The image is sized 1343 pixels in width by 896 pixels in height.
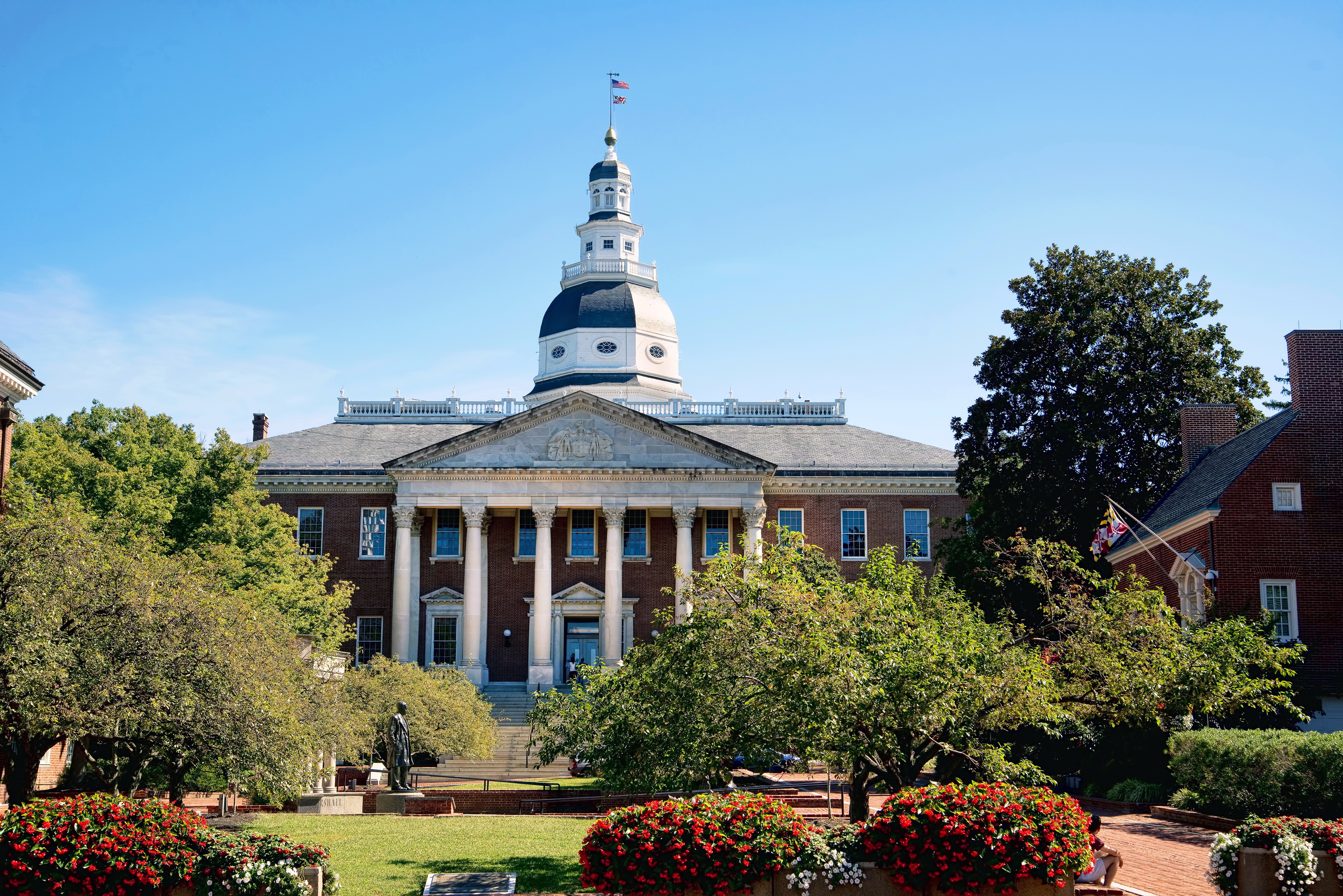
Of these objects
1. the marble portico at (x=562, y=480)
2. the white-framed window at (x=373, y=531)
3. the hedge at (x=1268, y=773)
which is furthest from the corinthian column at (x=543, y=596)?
the hedge at (x=1268, y=773)

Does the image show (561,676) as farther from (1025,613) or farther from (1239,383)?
(1239,383)

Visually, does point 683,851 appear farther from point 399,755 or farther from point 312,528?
point 312,528

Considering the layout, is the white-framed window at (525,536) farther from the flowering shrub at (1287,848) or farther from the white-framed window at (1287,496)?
the flowering shrub at (1287,848)

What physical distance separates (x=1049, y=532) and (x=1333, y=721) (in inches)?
457

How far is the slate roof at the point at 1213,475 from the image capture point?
118ft

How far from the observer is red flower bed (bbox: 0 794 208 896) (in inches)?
585

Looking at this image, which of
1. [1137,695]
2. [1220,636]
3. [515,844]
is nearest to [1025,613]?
[1220,636]

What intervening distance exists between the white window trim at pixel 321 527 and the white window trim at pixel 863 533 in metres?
20.4

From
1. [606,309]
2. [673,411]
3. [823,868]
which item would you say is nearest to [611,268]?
[606,309]

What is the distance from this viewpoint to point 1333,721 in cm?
3281

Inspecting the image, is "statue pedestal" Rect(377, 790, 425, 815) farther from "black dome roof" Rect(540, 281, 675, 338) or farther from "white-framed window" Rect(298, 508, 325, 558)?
"black dome roof" Rect(540, 281, 675, 338)

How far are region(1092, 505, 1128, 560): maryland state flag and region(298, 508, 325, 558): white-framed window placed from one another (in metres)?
35.0

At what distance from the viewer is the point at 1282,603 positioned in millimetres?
35031

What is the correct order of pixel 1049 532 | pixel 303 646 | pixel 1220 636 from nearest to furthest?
pixel 1220 636 → pixel 303 646 → pixel 1049 532
